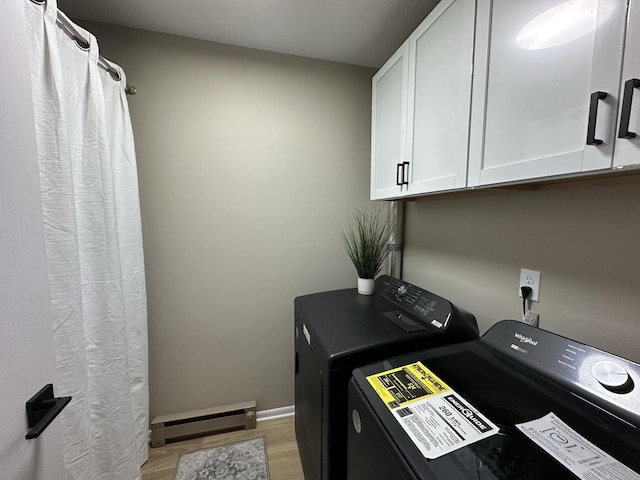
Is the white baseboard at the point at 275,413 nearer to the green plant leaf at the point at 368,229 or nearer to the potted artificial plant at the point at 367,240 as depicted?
the potted artificial plant at the point at 367,240

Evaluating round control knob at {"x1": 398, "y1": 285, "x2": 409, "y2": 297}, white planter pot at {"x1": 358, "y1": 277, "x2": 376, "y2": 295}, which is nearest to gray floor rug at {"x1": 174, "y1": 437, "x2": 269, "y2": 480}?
white planter pot at {"x1": 358, "y1": 277, "x2": 376, "y2": 295}

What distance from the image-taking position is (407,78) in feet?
4.27

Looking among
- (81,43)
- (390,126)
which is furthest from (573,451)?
(81,43)

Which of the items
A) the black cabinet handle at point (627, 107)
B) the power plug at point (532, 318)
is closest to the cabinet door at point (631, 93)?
the black cabinet handle at point (627, 107)

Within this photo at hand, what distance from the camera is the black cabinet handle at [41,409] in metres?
0.64

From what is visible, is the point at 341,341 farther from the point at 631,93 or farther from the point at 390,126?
the point at 390,126

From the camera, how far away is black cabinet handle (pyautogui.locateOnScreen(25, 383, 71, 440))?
2.10 ft

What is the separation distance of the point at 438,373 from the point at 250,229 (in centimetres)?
136

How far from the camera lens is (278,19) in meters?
1.42

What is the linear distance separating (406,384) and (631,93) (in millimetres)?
879

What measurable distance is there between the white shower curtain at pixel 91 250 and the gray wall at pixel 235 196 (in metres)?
0.21

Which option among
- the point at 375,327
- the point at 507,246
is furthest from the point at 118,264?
the point at 507,246

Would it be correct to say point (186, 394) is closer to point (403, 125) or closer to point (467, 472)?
point (467, 472)

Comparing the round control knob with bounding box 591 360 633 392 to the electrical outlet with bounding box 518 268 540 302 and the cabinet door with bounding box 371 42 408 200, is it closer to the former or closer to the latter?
the electrical outlet with bounding box 518 268 540 302
